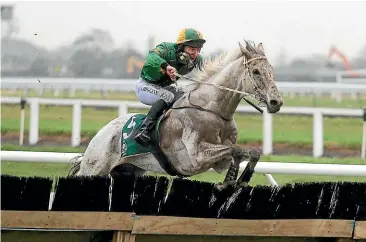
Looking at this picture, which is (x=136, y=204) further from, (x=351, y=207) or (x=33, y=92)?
(x=33, y=92)

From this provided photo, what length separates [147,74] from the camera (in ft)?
19.0

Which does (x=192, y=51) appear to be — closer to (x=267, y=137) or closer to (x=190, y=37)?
(x=190, y=37)

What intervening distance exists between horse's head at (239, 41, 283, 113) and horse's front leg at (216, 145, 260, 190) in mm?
329

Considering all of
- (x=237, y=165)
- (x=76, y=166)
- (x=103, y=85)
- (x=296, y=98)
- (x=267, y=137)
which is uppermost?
(x=237, y=165)

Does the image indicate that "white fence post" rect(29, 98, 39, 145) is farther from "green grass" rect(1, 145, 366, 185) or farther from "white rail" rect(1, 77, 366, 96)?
"white rail" rect(1, 77, 366, 96)

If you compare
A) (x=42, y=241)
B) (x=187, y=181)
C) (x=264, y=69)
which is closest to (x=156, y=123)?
(x=264, y=69)

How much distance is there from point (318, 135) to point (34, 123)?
421 cm

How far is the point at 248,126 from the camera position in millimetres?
15117

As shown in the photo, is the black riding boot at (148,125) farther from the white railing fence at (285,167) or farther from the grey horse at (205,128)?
the white railing fence at (285,167)

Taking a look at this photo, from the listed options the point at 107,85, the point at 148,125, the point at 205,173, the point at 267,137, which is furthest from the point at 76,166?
the point at 107,85

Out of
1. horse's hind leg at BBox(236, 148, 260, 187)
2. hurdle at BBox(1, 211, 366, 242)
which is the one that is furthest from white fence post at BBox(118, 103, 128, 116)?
hurdle at BBox(1, 211, 366, 242)

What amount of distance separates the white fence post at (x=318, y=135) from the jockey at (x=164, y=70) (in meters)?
5.33

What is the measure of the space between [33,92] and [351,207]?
17.5 metres

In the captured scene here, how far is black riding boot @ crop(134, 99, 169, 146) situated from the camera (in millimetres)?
5547
